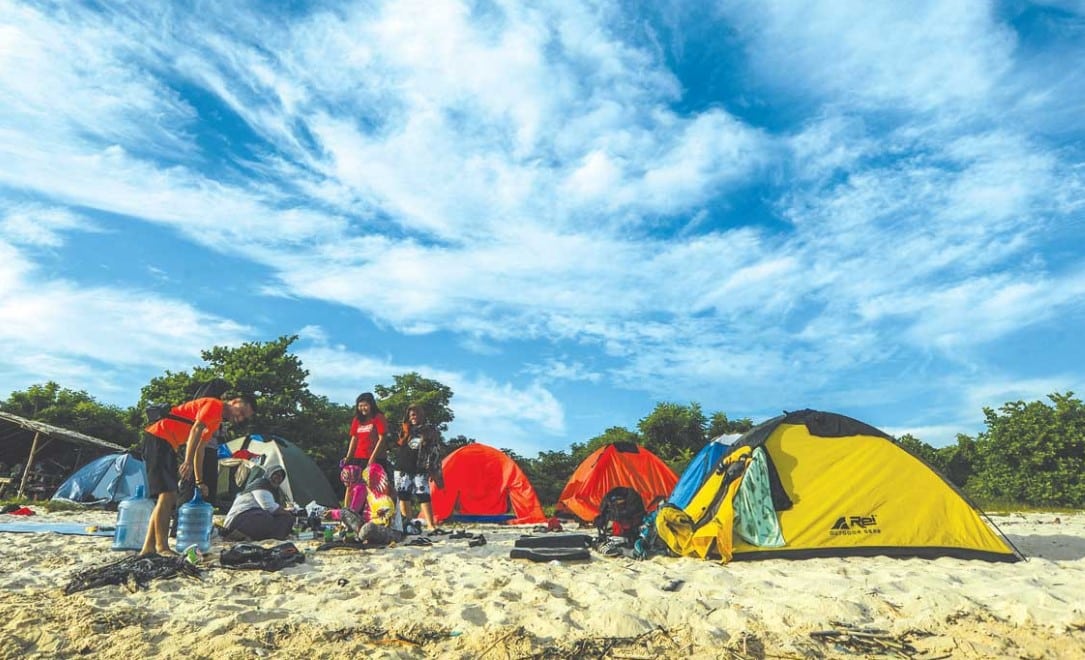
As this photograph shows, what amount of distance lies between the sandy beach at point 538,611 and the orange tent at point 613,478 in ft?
19.3

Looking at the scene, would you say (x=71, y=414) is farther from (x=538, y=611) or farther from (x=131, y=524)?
(x=538, y=611)

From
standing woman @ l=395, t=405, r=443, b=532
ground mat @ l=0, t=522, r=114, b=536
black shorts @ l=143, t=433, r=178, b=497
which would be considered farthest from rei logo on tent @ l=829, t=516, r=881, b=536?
ground mat @ l=0, t=522, r=114, b=536

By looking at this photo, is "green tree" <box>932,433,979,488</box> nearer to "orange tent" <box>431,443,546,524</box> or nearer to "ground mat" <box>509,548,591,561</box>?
"orange tent" <box>431,443,546,524</box>

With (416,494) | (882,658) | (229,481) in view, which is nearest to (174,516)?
(416,494)

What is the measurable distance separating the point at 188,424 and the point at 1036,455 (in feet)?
69.5

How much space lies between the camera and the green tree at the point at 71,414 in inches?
877

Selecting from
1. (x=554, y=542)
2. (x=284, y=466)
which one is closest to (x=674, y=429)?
(x=284, y=466)

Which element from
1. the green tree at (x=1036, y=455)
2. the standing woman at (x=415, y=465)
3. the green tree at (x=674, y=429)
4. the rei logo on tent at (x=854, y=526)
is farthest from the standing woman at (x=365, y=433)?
the green tree at (x=1036, y=455)

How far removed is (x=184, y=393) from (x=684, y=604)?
1690 cm

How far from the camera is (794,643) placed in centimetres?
362

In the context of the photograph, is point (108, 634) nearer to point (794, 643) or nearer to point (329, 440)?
point (794, 643)

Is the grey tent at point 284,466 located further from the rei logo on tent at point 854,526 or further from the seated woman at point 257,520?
the rei logo on tent at point 854,526

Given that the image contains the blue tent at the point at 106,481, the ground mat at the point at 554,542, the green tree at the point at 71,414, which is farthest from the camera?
the green tree at the point at 71,414

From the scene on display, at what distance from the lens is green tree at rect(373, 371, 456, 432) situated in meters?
18.1
